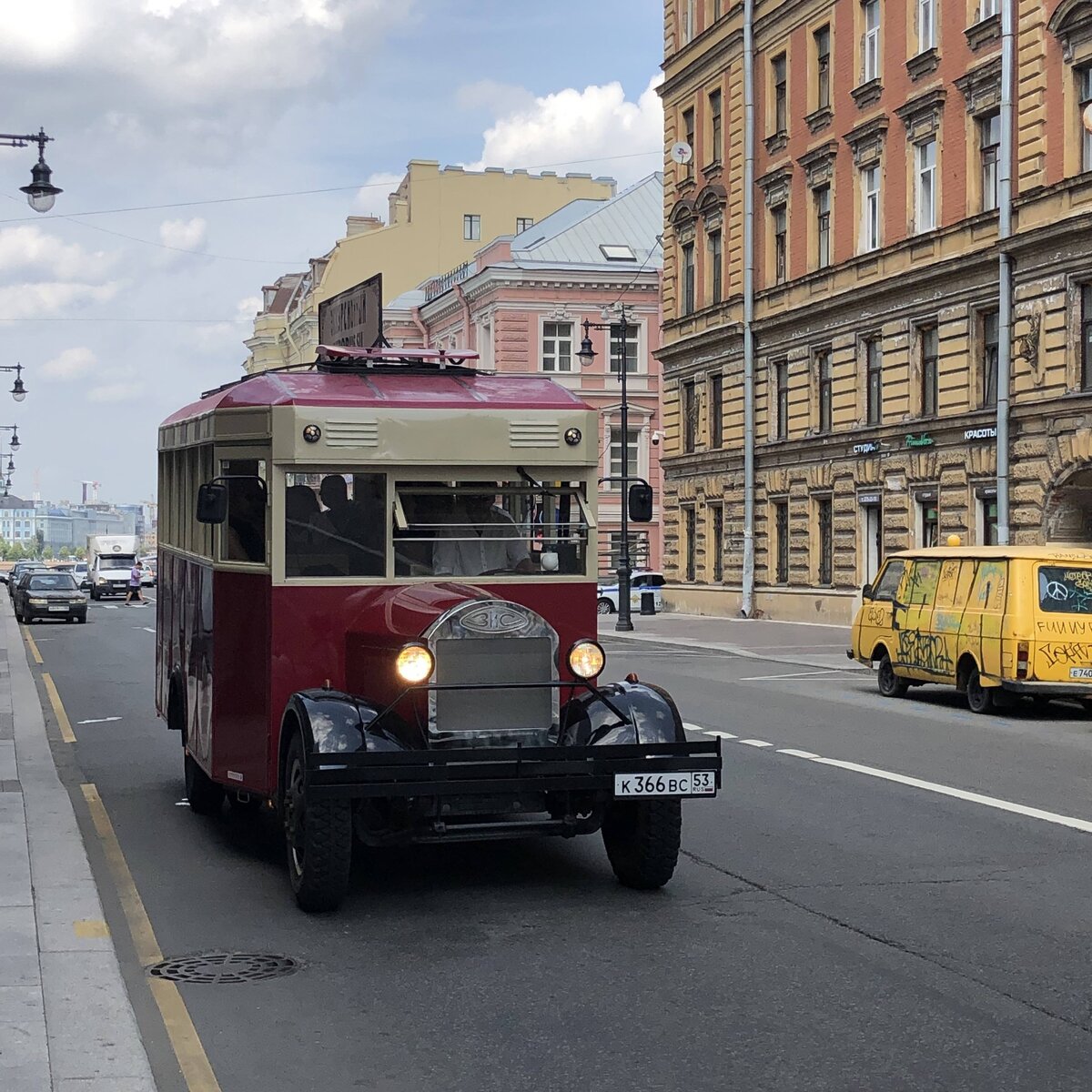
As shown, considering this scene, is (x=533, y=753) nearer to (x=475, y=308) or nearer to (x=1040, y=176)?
(x=1040, y=176)

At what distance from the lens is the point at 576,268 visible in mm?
64188

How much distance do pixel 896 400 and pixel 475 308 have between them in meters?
33.6

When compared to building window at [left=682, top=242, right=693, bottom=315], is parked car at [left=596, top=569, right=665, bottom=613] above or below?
below

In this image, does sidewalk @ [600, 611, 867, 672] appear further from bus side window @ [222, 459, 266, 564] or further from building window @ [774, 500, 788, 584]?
bus side window @ [222, 459, 266, 564]

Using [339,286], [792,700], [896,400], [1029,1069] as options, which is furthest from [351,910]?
[339,286]

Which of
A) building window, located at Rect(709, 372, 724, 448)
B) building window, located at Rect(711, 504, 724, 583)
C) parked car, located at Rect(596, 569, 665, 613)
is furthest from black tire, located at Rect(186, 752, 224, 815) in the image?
parked car, located at Rect(596, 569, 665, 613)

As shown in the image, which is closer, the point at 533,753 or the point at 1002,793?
the point at 533,753

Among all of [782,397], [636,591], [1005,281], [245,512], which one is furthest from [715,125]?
[245,512]

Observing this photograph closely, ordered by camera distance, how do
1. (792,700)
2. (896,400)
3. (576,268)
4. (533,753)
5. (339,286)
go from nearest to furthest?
(533,753)
(792,700)
(896,400)
(576,268)
(339,286)

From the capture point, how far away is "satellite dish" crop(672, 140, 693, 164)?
46.1m

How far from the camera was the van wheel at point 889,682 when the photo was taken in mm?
21219

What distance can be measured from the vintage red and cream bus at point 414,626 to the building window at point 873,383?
2816 cm

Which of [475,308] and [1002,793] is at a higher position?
[475,308]

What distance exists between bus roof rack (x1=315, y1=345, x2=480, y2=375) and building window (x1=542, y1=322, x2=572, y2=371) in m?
55.2
